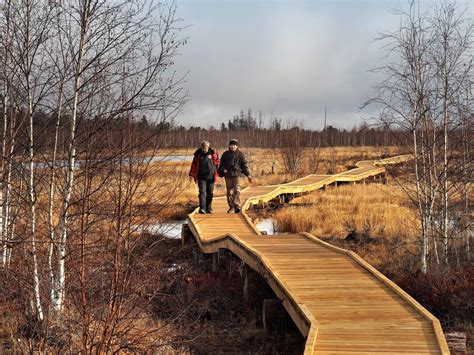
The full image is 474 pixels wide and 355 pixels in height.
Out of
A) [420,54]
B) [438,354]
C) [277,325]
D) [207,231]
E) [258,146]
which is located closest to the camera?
[438,354]

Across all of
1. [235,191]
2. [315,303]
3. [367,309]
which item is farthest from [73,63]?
[235,191]

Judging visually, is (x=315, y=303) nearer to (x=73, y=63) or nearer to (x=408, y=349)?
(x=408, y=349)

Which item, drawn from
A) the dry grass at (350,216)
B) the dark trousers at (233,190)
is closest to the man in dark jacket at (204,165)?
the dark trousers at (233,190)

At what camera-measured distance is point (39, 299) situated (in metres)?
4.41

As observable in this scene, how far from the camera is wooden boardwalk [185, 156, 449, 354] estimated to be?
4.37 m

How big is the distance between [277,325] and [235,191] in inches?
196

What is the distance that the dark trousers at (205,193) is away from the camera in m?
10.6

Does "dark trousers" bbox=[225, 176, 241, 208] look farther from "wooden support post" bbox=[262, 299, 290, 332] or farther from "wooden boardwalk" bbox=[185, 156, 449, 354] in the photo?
"wooden support post" bbox=[262, 299, 290, 332]

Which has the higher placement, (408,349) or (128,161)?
(128,161)

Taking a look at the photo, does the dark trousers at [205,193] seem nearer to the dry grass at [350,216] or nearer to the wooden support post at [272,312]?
the dry grass at [350,216]

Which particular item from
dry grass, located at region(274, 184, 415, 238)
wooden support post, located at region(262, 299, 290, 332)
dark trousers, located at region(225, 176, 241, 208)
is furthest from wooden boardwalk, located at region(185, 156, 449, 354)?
dry grass, located at region(274, 184, 415, 238)

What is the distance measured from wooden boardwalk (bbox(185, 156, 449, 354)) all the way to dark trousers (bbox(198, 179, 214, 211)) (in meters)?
1.90

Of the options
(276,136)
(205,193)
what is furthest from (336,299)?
(276,136)

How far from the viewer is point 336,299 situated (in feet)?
17.7
